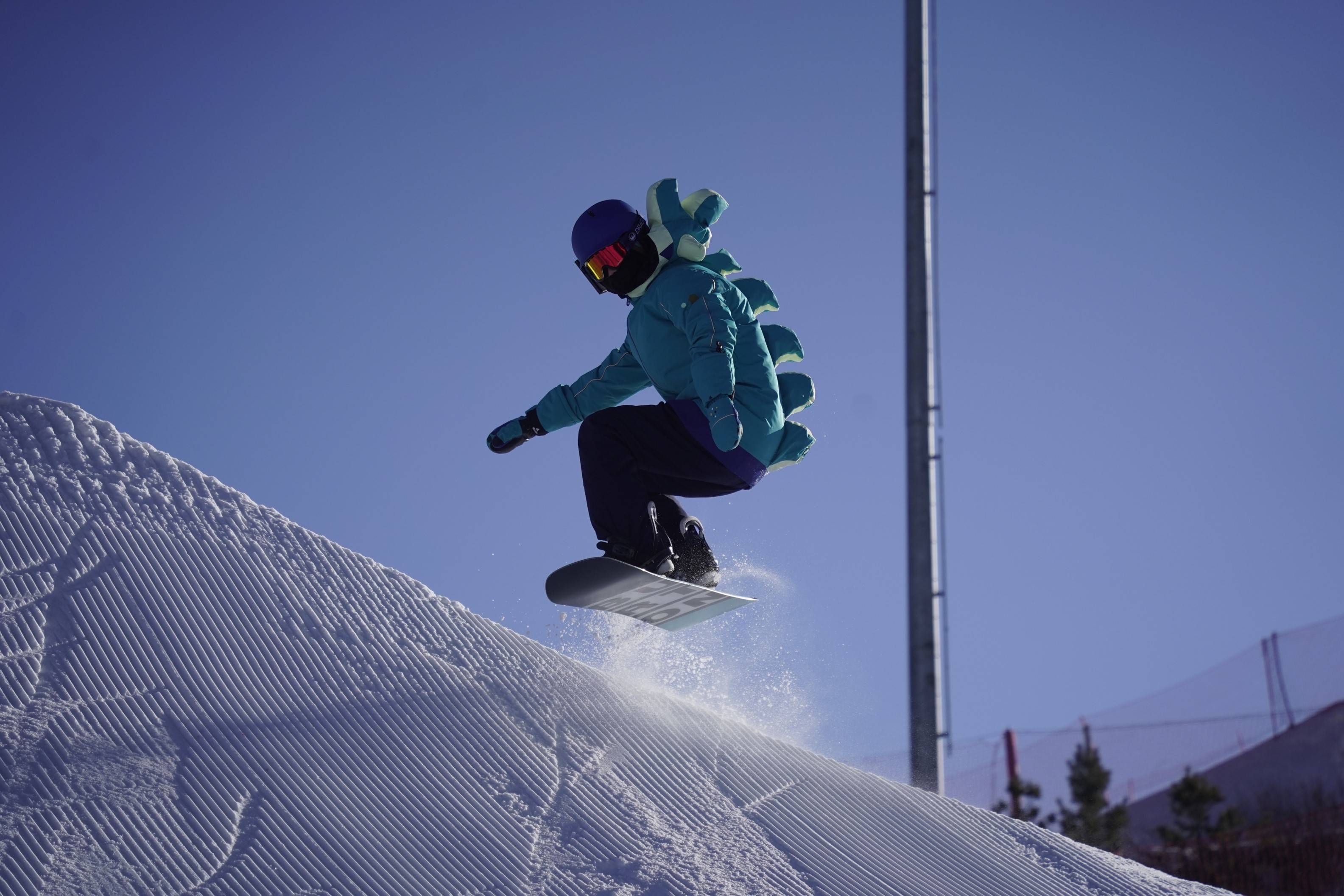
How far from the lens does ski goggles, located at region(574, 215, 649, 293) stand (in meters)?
4.36

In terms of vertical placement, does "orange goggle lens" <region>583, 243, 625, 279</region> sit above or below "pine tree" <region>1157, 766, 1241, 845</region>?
above

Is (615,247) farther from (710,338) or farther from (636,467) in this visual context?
(636,467)

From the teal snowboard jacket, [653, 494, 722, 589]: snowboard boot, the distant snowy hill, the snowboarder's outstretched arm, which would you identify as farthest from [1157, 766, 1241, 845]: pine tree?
the snowboarder's outstretched arm

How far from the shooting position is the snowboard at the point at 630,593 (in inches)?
165

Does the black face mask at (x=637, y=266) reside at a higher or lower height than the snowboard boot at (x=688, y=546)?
higher

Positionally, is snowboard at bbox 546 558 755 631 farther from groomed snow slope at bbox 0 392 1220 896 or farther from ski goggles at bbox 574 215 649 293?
ski goggles at bbox 574 215 649 293

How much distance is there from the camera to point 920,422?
19.3 feet

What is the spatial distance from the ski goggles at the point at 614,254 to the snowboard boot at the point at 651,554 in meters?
0.89

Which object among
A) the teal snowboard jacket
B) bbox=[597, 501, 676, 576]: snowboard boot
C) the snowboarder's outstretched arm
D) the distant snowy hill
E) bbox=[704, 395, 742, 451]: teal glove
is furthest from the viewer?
the distant snowy hill

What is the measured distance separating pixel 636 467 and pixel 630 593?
470mm

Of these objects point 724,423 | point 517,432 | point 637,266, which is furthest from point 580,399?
point 724,423

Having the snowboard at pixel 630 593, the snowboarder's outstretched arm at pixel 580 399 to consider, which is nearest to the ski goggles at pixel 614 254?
the snowboarder's outstretched arm at pixel 580 399

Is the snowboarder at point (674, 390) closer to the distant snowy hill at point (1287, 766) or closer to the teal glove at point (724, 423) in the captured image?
the teal glove at point (724, 423)

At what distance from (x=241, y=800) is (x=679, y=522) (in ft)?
6.89
